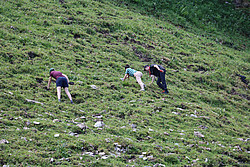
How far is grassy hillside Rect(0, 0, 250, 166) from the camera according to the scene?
352 inches

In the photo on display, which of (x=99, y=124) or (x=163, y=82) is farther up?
(x=163, y=82)

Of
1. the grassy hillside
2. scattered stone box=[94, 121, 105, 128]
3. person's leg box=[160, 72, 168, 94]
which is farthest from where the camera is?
person's leg box=[160, 72, 168, 94]

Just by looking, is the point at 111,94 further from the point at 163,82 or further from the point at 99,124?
the point at 163,82

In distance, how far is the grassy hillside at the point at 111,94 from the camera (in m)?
8.94

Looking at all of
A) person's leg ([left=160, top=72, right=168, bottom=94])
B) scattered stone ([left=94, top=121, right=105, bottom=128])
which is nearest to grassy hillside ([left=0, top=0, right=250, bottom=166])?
scattered stone ([left=94, top=121, right=105, bottom=128])

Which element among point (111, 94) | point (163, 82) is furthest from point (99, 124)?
point (163, 82)

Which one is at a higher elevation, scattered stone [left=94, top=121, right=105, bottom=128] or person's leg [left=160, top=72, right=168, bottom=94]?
person's leg [left=160, top=72, right=168, bottom=94]

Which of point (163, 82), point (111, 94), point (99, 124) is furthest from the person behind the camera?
point (163, 82)

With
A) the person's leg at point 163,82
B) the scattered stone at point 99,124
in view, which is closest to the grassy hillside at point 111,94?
the scattered stone at point 99,124

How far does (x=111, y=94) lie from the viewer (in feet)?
48.1

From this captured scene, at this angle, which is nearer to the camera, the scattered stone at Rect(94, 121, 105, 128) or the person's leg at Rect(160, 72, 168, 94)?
the scattered stone at Rect(94, 121, 105, 128)

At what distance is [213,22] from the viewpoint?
37.0m

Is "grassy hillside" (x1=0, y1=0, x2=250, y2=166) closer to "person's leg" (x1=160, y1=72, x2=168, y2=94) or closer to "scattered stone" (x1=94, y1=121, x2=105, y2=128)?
"scattered stone" (x1=94, y1=121, x2=105, y2=128)

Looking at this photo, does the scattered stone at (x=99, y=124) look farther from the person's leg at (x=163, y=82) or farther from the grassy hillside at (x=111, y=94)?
the person's leg at (x=163, y=82)
